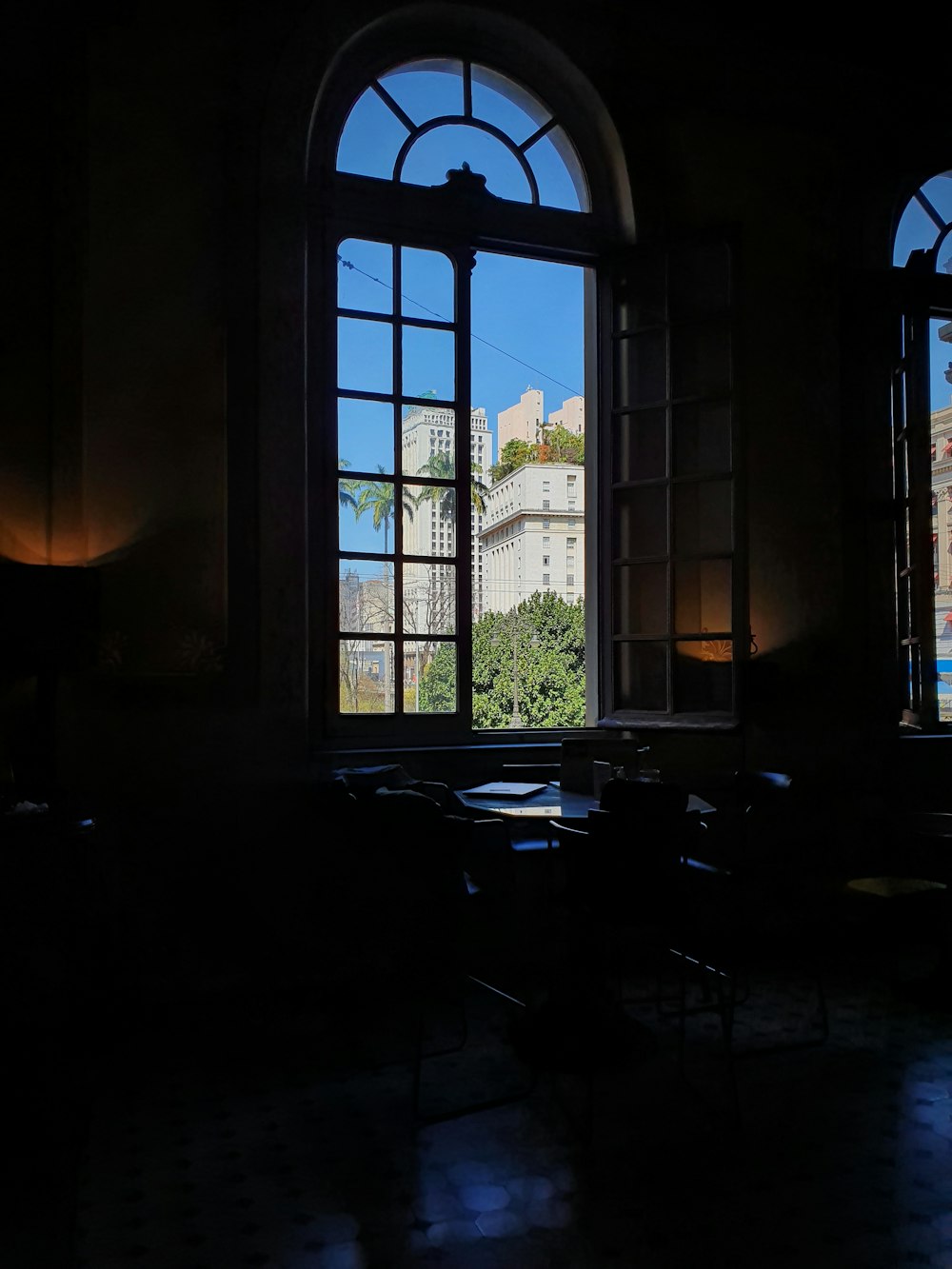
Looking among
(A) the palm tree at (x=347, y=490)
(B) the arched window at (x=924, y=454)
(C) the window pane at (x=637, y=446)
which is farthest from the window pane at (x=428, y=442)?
(B) the arched window at (x=924, y=454)

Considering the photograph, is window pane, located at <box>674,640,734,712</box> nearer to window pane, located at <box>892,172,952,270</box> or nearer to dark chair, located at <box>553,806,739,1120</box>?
dark chair, located at <box>553,806,739,1120</box>

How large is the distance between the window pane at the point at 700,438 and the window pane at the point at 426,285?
1.31 m

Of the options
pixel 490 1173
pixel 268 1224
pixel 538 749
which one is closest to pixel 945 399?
pixel 538 749

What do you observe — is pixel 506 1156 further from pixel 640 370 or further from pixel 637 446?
pixel 640 370

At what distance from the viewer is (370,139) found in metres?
4.76

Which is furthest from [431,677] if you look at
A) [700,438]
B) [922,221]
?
[922,221]

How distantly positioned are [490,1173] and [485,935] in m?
1.82

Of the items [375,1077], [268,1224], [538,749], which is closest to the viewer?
[268,1224]

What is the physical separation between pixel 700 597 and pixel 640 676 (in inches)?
20.2

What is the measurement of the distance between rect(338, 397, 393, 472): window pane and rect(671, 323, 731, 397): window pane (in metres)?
1.50

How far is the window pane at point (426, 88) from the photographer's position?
4.90 meters

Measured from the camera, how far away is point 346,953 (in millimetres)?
4328

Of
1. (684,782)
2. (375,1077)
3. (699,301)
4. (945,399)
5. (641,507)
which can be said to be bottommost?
(375,1077)

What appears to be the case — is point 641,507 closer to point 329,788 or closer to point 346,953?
point 329,788
